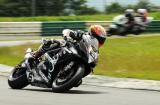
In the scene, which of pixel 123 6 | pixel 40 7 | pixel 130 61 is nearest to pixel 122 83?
pixel 130 61

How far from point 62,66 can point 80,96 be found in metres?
0.77

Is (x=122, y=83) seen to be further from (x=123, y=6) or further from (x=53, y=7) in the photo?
(x=123, y=6)

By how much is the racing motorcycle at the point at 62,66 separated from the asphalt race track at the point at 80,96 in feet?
0.70

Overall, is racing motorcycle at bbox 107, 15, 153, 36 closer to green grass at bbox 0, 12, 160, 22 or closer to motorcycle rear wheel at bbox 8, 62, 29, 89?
green grass at bbox 0, 12, 160, 22

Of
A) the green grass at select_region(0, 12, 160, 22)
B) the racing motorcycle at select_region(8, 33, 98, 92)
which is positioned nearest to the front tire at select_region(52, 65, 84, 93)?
the racing motorcycle at select_region(8, 33, 98, 92)

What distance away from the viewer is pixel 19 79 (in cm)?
1270

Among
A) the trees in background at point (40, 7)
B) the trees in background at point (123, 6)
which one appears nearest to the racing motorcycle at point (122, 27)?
the trees in background at point (123, 6)

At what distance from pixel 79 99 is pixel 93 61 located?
105 centimetres

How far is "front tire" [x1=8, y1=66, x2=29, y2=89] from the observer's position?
1270cm

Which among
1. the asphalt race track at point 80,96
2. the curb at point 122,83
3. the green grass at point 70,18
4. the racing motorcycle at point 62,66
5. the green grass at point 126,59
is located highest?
the racing motorcycle at point 62,66

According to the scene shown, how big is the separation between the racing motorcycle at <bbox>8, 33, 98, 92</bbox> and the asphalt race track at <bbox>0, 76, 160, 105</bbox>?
21cm

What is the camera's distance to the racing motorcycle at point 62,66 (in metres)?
11.7

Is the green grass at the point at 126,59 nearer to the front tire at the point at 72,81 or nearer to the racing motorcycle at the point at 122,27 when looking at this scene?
the front tire at the point at 72,81

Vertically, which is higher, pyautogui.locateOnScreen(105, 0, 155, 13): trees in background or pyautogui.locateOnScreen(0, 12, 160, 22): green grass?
pyautogui.locateOnScreen(105, 0, 155, 13): trees in background
